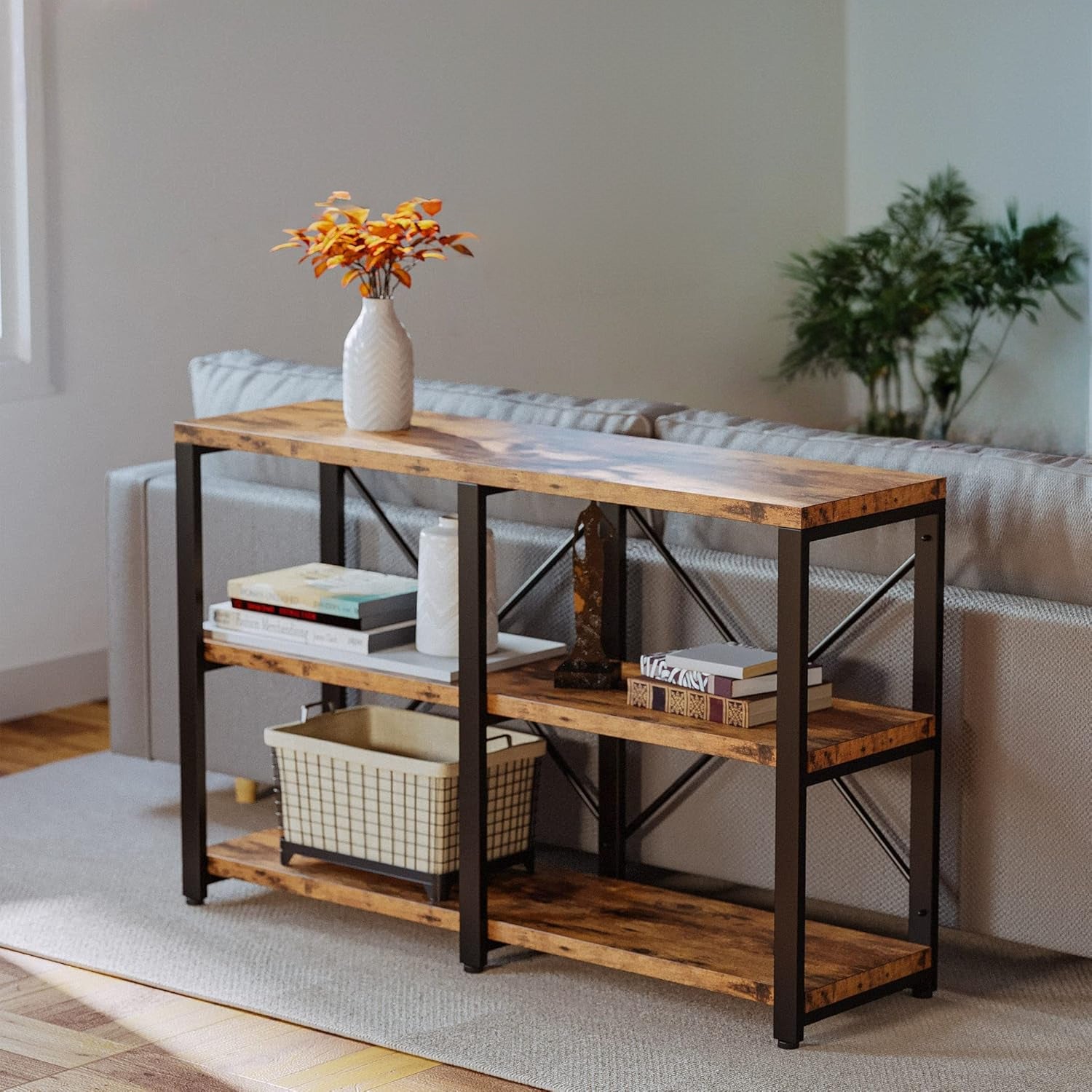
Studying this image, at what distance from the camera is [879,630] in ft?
9.62

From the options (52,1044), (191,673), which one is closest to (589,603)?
(191,673)

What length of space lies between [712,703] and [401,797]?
24.1 inches

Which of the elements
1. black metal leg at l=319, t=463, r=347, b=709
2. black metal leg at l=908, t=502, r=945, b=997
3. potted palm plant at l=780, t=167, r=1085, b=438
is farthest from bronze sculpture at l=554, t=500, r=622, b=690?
potted palm plant at l=780, t=167, r=1085, b=438

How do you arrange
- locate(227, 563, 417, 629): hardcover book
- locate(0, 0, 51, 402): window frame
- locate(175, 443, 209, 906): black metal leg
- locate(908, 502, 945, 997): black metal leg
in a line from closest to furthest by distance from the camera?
1. locate(908, 502, 945, 997): black metal leg
2. locate(227, 563, 417, 629): hardcover book
3. locate(175, 443, 209, 906): black metal leg
4. locate(0, 0, 51, 402): window frame

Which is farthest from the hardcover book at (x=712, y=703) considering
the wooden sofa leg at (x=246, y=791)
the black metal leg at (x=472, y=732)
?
the wooden sofa leg at (x=246, y=791)

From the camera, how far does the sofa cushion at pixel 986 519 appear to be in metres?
2.80

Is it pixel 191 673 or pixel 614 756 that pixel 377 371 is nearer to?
pixel 191 673

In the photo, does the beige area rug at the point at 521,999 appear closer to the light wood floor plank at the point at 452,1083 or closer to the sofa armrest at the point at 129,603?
the light wood floor plank at the point at 452,1083

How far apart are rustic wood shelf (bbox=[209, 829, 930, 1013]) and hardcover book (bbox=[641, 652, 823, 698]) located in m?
0.40

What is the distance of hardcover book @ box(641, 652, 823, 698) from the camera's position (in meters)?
2.74

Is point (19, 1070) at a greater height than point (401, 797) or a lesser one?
lesser

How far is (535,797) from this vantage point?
320 centimetres

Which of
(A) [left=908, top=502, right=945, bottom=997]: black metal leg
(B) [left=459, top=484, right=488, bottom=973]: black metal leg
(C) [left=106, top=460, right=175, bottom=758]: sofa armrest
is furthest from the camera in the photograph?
(C) [left=106, top=460, right=175, bottom=758]: sofa armrest

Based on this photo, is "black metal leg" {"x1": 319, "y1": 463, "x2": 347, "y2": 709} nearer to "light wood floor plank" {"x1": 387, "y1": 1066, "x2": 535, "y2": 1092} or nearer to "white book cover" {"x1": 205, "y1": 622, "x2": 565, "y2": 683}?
"white book cover" {"x1": 205, "y1": 622, "x2": 565, "y2": 683}
